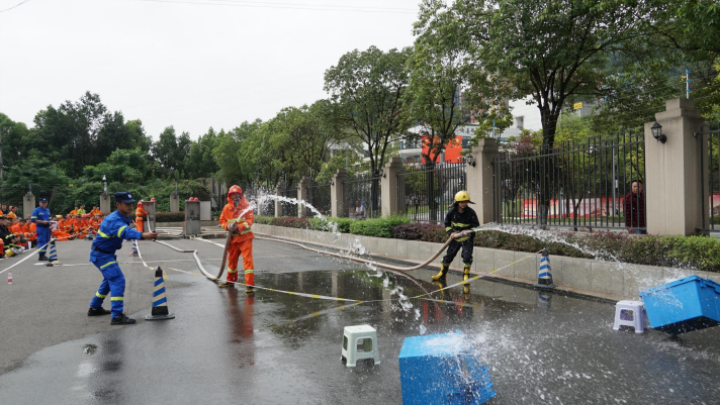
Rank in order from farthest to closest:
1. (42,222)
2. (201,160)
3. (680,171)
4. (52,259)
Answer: (201,160)
(42,222)
(52,259)
(680,171)

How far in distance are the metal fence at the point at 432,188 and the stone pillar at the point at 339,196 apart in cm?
522

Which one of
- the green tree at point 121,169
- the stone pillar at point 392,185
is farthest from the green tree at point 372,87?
the green tree at point 121,169

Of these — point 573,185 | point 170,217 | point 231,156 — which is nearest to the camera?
point 573,185

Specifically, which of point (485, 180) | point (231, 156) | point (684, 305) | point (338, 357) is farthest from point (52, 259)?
point (231, 156)

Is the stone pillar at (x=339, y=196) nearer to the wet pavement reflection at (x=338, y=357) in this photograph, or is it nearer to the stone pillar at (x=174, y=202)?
the wet pavement reflection at (x=338, y=357)

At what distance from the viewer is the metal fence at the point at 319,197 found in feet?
77.0

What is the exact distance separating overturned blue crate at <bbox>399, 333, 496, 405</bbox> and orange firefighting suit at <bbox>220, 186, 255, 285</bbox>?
20.1ft

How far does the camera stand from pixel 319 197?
2434cm

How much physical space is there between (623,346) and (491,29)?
11.7 m

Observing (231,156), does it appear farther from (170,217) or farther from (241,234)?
(241,234)

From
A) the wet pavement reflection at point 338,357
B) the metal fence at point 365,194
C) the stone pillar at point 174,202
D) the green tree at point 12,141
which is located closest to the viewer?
the wet pavement reflection at point 338,357

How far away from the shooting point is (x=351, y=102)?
26.0 meters

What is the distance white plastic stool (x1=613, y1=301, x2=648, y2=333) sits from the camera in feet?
19.4

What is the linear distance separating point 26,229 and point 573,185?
21756mm
